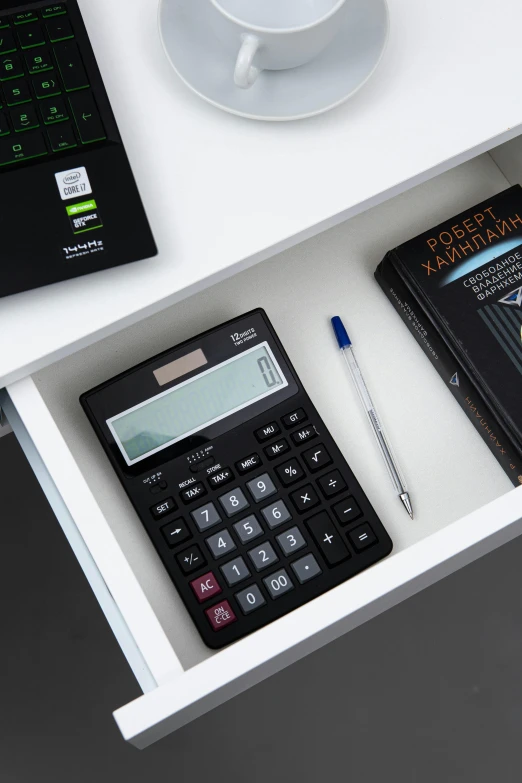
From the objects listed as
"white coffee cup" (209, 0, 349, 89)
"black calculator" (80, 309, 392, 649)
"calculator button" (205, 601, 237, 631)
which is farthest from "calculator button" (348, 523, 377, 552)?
Result: "white coffee cup" (209, 0, 349, 89)

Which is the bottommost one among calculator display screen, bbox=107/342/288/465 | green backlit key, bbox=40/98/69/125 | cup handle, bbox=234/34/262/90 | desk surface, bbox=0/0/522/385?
calculator display screen, bbox=107/342/288/465

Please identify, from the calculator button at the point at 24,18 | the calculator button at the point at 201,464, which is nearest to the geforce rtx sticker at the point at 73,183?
the calculator button at the point at 24,18

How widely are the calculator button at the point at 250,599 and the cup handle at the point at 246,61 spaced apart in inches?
13.6

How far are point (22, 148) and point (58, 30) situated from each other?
9cm

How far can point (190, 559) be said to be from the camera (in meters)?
0.63

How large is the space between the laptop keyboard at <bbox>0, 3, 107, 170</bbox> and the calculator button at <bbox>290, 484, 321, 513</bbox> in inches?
11.3

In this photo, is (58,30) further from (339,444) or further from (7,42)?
(339,444)

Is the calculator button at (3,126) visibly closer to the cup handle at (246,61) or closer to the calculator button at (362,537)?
the cup handle at (246,61)

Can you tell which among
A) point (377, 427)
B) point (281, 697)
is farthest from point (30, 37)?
point (281, 697)

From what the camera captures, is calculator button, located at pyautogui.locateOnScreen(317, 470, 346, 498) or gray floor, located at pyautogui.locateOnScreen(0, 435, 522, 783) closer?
calculator button, located at pyautogui.locateOnScreen(317, 470, 346, 498)

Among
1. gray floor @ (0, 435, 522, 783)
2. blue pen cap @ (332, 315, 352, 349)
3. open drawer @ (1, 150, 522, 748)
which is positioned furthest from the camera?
gray floor @ (0, 435, 522, 783)

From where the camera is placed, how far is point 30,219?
1.75 ft

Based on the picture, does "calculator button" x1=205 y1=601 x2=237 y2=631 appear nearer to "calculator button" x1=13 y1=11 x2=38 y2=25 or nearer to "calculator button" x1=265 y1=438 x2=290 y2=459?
"calculator button" x1=265 y1=438 x2=290 y2=459

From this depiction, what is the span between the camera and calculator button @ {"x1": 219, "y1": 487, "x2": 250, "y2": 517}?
2.11 feet
